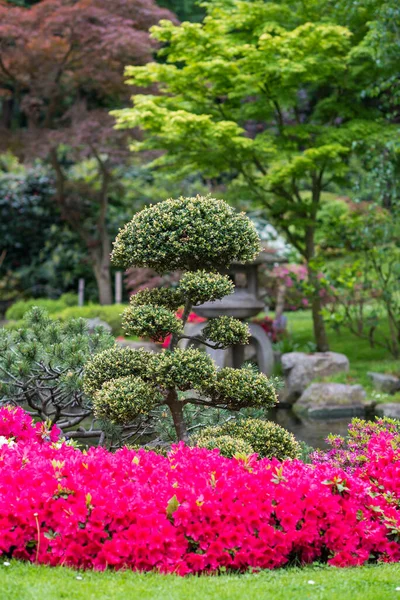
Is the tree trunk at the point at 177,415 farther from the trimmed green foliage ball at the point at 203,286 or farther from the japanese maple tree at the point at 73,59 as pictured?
the japanese maple tree at the point at 73,59

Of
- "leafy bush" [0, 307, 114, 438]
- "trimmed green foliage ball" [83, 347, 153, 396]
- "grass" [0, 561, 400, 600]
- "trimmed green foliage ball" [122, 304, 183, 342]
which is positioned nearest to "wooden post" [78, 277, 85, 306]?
"leafy bush" [0, 307, 114, 438]

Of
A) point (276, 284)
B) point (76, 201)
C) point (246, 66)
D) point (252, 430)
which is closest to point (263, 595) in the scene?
point (252, 430)

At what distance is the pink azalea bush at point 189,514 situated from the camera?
3.76 meters

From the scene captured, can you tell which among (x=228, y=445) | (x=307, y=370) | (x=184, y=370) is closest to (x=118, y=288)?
(x=307, y=370)

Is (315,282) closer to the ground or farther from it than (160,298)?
closer to the ground

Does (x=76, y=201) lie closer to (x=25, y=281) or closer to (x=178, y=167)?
(x=25, y=281)

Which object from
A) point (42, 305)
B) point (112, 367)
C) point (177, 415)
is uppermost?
point (112, 367)

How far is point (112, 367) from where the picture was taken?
5.39 metres

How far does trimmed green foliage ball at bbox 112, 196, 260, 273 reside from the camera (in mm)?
5320

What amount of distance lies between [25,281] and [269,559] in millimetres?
15701

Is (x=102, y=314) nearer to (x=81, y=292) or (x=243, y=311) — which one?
(x=81, y=292)

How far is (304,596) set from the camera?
11.1ft

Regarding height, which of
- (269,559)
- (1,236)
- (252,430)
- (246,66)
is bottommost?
(269,559)

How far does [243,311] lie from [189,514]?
7696mm
